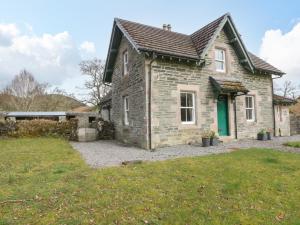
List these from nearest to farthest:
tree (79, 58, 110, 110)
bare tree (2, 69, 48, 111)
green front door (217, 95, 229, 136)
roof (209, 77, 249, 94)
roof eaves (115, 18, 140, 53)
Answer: roof eaves (115, 18, 140, 53) → roof (209, 77, 249, 94) → green front door (217, 95, 229, 136) → tree (79, 58, 110, 110) → bare tree (2, 69, 48, 111)

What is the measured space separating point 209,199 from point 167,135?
24.6 ft

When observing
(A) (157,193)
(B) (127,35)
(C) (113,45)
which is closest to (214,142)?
(B) (127,35)

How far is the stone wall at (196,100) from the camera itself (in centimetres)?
1301

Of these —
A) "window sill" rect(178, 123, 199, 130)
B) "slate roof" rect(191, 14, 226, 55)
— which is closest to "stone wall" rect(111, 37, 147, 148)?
"window sill" rect(178, 123, 199, 130)

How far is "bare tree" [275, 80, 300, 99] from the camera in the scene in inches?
2149

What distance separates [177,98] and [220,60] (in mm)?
4542

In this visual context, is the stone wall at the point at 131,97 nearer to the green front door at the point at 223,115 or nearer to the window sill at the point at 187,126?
the window sill at the point at 187,126

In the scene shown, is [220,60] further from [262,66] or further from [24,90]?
[24,90]

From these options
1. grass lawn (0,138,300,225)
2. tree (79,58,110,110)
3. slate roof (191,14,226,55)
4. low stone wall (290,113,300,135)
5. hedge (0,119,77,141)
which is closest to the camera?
grass lawn (0,138,300,225)

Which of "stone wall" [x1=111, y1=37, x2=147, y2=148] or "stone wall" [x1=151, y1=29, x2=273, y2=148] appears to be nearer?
"stone wall" [x1=151, y1=29, x2=273, y2=148]

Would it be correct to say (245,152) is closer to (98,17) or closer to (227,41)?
(227,41)

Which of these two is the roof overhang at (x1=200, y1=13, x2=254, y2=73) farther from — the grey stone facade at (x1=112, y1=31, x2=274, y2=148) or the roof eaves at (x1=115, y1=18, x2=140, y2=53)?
the roof eaves at (x1=115, y1=18, x2=140, y2=53)

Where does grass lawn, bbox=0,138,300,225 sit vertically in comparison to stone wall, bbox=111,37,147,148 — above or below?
below

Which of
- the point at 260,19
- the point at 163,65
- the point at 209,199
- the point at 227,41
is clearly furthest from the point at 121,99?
the point at 209,199
